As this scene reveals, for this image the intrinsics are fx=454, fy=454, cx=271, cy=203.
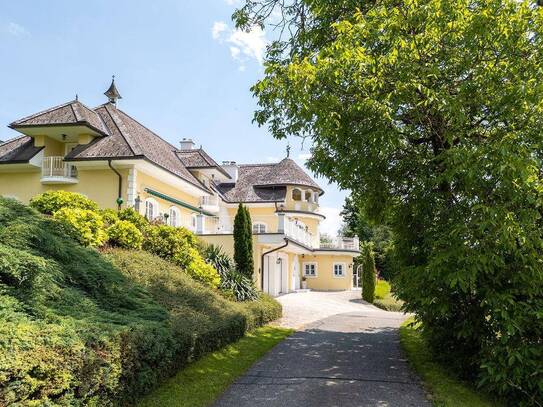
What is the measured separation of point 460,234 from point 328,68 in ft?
11.4

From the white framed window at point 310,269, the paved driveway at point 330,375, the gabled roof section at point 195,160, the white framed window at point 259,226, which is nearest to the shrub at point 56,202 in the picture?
the paved driveway at point 330,375

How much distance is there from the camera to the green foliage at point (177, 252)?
14750 millimetres

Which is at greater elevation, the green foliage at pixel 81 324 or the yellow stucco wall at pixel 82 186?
the yellow stucco wall at pixel 82 186

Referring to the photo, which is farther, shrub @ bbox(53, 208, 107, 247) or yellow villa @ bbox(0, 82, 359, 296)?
yellow villa @ bbox(0, 82, 359, 296)

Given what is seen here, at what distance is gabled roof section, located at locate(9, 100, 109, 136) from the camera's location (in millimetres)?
21264

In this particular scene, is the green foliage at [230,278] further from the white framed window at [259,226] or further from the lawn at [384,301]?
the white framed window at [259,226]

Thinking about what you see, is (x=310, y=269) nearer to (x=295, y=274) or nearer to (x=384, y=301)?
(x=295, y=274)

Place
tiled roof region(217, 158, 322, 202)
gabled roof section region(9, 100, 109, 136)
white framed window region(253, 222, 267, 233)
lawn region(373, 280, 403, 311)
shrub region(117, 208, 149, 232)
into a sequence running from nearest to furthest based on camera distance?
1. shrub region(117, 208, 149, 232)
2. gabled roof section region(9, 100, 109, 136)
3. lawn region(373, 280, 403, 311)
4. white framed window region(253, 222, 267, 233)
5. tiled roof region(217, 158, 322, 202)

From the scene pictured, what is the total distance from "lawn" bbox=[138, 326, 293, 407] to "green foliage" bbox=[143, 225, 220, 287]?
→ 3234 mm

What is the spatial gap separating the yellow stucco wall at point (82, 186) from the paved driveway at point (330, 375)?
A: 1131 centimetres

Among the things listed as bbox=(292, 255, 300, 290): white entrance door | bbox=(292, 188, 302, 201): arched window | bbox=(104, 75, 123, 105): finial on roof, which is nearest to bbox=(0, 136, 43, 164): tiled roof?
bbox=(104, 75, 123, 105): finial on roof

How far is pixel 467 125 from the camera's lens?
8.09m

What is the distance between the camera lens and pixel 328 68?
745cm

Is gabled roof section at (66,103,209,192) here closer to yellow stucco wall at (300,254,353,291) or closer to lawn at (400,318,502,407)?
yellow stucco wall at (300,254,353,291)
